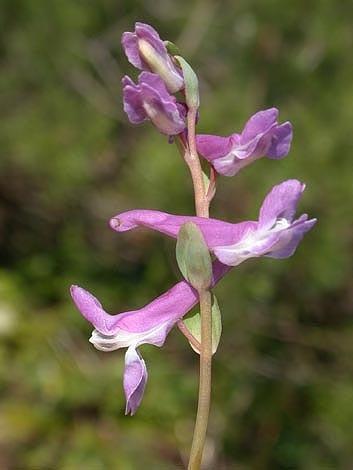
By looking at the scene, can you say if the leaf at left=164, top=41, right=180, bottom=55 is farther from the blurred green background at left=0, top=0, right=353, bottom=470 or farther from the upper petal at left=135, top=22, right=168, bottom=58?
the blurred green background at left=0, top=0, right=353, bottom=470

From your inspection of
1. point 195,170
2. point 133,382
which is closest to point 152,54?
point 195,170

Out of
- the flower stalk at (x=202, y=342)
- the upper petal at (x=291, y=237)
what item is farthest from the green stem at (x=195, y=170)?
the upper petal at (x=291, y=237)

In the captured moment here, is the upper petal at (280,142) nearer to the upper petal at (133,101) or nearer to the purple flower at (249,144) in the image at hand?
the purple flower at (249,144)

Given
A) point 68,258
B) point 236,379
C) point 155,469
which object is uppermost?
point 68,258

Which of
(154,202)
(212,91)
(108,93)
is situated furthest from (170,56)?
(108,93)

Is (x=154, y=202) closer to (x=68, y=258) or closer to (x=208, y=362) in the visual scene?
(x=68, y=258)

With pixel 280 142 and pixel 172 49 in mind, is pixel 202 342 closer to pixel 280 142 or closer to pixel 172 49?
pixel 280 142
